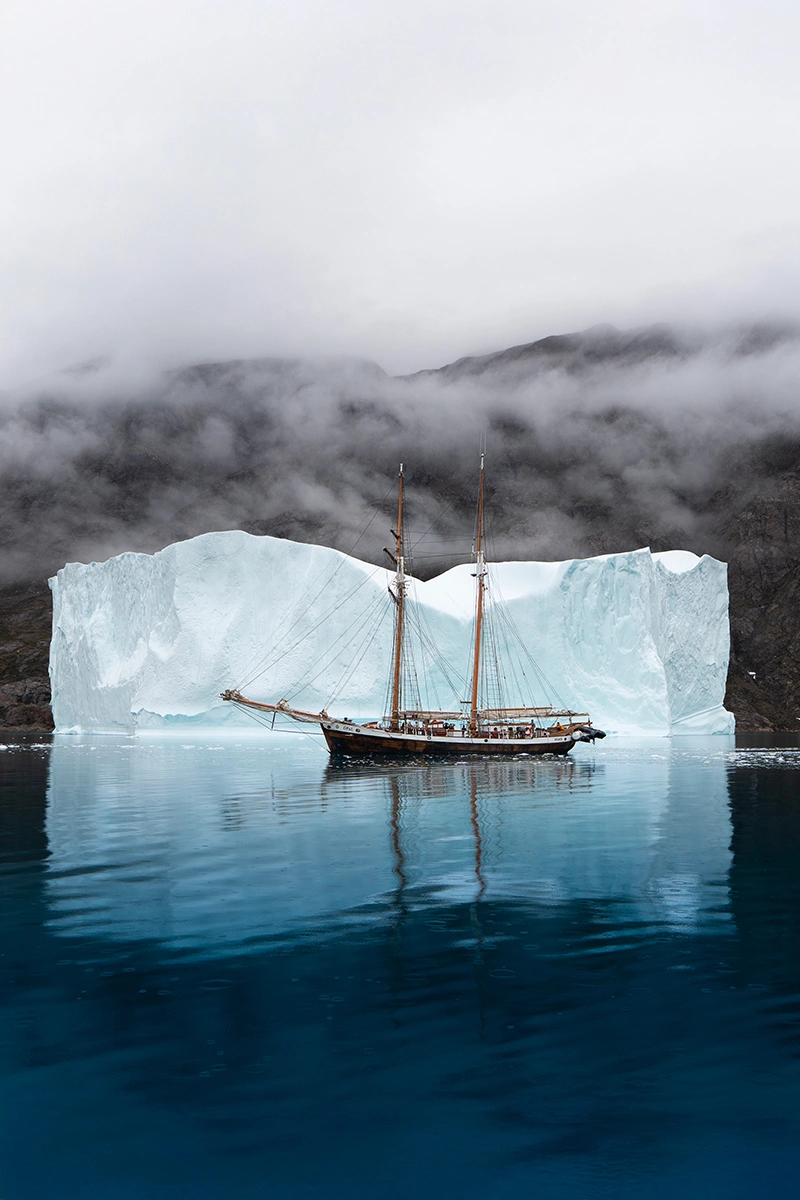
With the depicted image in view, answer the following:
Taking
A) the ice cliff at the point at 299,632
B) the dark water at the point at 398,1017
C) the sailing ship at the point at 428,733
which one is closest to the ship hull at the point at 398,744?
the sailing ship at the point at 428,733

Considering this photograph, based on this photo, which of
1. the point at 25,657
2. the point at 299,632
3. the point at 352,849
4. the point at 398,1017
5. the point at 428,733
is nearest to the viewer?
the point at 398,1017

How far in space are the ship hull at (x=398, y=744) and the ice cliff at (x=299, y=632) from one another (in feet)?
41.0

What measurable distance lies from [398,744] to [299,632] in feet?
58.6

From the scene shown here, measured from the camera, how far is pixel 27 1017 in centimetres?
794

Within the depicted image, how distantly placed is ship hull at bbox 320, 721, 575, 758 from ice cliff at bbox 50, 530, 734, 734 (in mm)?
12501

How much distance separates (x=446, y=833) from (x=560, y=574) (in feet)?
142

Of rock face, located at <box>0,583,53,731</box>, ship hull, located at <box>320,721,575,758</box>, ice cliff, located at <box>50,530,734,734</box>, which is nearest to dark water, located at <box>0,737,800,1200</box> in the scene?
ship hull, located at <box>320,721,575,758</box>

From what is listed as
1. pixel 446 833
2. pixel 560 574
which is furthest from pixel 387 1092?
pixel 560 574

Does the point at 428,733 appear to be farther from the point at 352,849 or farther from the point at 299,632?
the point at 352,849

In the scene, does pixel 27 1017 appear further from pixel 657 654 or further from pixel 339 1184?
pixel 657 654

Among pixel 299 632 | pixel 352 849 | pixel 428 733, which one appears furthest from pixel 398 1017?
pixel 299 632

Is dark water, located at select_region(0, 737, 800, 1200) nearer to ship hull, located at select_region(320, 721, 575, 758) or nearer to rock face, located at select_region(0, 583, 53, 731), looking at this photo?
ship hull, located at select_region(320, 721, 575, 758)

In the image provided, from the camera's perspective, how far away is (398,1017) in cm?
791

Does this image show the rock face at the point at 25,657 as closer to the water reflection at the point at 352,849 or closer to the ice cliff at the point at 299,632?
the ice cliff at the point at 299,632
